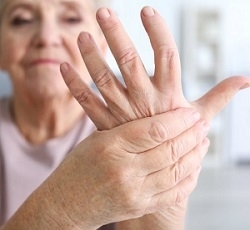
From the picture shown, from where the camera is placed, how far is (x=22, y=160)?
1.07 m

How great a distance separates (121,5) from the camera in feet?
8.51

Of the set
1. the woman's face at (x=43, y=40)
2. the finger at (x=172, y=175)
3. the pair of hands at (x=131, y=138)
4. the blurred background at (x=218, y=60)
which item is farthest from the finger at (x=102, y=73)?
the blurred background at (x=218, y=60)

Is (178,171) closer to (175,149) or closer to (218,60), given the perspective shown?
(175,149)

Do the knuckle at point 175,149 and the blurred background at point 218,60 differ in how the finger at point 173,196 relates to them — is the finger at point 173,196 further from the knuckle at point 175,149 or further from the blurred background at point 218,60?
the blurred background at point 218,60

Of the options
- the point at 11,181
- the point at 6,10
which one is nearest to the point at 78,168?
the point at 11,181

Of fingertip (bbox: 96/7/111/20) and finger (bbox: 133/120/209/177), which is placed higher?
fingertip (bbox: 96/7/111/20)

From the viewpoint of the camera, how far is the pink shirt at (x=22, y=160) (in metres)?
1.05

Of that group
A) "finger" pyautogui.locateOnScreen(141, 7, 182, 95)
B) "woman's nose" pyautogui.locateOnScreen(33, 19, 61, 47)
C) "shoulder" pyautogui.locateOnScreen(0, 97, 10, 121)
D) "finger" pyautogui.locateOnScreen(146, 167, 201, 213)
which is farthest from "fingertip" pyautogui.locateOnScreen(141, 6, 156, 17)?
"shoulder" pyautogui.locateOnScreen(0, 97, 10, 121)

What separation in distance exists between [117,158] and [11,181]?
1.63 feet

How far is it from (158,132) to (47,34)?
1.61ft

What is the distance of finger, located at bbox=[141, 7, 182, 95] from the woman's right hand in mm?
45

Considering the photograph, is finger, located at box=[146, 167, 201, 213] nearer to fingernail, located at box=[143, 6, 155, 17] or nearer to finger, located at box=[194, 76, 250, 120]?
finger, located at box=[194, 76, 250, 120]

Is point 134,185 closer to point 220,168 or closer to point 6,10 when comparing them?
point 6,10

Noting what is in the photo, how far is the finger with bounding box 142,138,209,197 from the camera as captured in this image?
0.64m
